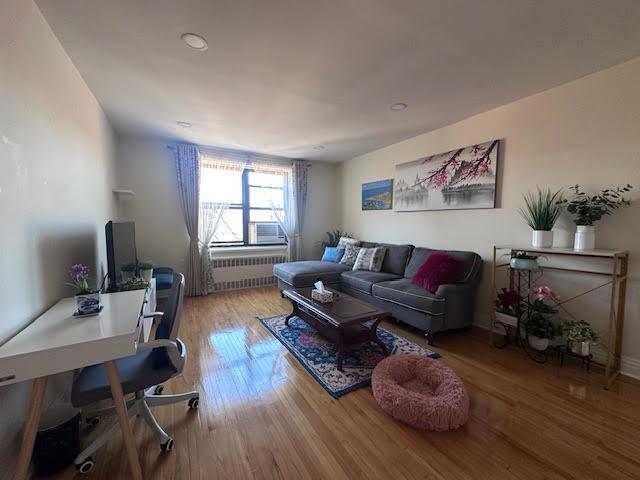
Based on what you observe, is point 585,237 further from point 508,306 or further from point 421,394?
point 421,394

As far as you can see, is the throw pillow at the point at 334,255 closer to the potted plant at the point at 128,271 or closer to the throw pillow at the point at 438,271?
the throw pillow at the point at 438,271

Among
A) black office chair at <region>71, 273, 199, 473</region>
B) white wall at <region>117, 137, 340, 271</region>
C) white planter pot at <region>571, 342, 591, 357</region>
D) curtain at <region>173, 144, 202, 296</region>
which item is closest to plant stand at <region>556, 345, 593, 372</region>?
white planter pot at <region>571, 342, 591, 357</region>

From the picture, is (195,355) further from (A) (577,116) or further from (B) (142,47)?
(A) (577,116)

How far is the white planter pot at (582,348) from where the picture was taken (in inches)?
83.4

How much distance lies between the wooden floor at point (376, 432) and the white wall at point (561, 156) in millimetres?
873

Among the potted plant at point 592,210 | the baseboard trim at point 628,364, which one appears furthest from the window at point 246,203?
the baseboard trim at point 628,364

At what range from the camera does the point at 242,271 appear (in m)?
4.59

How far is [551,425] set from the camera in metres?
1.57

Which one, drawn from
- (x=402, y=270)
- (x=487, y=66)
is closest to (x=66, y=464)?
(x=402, y=270)

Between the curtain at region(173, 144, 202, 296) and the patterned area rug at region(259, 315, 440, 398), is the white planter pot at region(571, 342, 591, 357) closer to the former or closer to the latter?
the patterned area rug at region(259, 315, 440, 398)

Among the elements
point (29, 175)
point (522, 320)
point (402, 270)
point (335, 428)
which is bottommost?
point (335, 428)

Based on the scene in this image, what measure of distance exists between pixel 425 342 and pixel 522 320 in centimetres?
96

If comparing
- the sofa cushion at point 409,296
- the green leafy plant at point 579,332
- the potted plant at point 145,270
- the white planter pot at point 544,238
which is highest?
the white planter pot at point 544,238

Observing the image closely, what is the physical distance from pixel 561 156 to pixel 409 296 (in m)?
1.92
